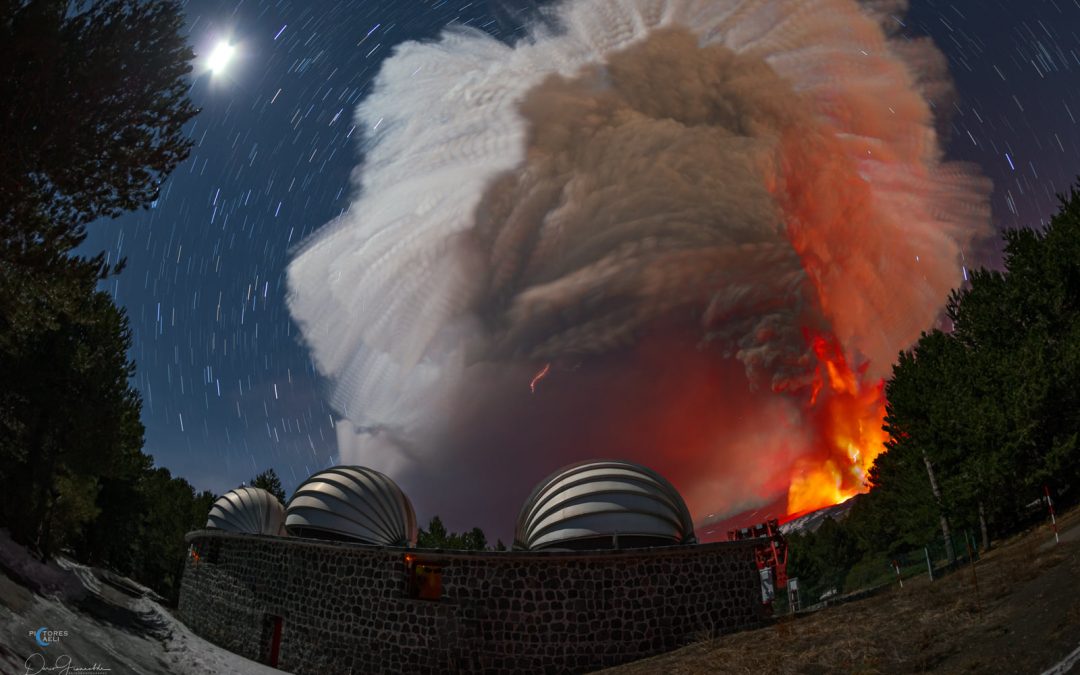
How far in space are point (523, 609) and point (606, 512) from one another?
3847 mm

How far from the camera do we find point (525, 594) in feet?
54.0

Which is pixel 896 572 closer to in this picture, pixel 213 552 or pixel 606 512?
pixel 606 512

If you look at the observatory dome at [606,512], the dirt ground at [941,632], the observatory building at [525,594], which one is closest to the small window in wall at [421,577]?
the observatory building at [525,594]

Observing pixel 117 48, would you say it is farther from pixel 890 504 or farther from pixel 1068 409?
pixel 890 504

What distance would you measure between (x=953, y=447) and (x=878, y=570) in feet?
18.9

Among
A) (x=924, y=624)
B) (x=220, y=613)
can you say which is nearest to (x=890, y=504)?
(x=924, y=624)

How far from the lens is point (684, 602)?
16.5m

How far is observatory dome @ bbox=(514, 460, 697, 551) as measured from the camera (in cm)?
1855
